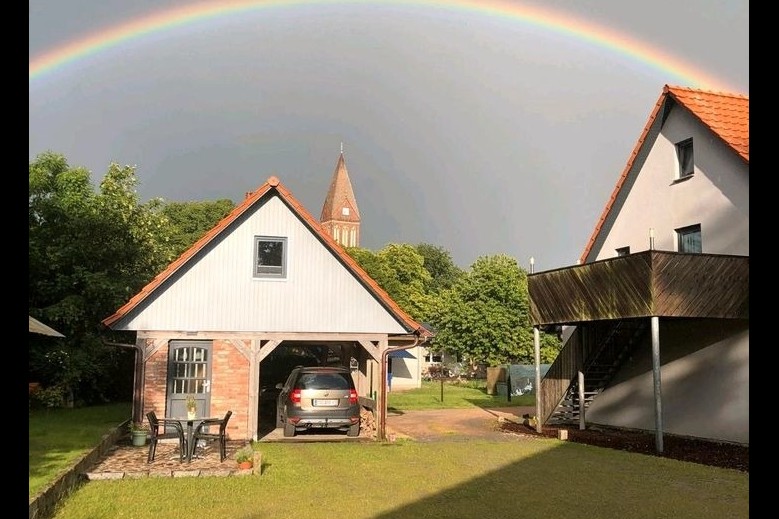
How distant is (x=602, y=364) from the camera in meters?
20.2

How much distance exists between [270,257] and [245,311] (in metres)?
1.53

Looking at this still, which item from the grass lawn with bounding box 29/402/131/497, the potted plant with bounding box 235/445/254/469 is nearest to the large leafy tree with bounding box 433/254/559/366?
the grass lawn with bounding box 29/402/131/497

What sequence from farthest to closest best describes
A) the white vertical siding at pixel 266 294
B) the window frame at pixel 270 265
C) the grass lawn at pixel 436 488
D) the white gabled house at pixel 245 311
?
the window frame at pixel 270 265
the white vertical siding at pixel 266 294
the white gabled house at pixel 245 311
the grass lawn at pixel 436 488

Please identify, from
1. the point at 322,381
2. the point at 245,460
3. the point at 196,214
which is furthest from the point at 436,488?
the point at 196,214

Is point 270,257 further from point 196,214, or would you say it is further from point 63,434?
point 196,214

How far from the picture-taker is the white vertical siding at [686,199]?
53.9ft

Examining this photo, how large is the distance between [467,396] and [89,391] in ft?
60.5

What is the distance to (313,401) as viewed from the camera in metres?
16.0

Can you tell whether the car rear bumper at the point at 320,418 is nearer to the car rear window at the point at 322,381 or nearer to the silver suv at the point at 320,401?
the silver suv at the point at 320,401

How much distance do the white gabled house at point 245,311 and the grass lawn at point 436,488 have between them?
2.77 metres

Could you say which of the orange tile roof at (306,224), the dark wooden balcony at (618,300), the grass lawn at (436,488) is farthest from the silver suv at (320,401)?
the dark wooden balcony at (618,300)
